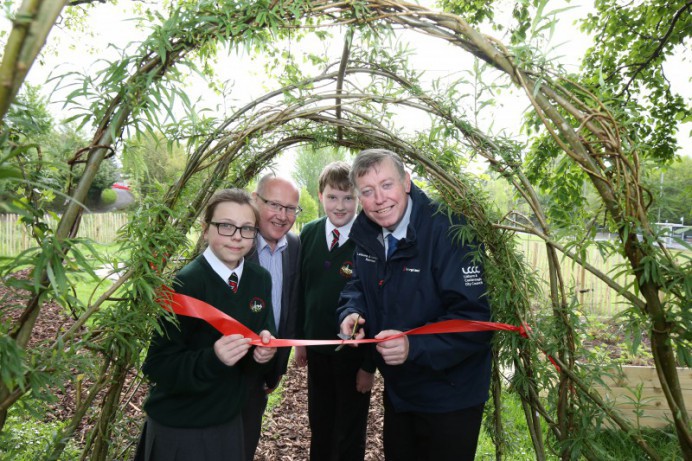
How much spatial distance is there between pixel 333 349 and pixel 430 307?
1.03 metres

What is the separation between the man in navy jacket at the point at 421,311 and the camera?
2.17 metres

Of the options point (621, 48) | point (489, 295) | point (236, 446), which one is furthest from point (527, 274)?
point (621, 48)

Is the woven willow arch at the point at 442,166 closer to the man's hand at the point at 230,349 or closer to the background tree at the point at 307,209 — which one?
the man's hand at the point at 230,349

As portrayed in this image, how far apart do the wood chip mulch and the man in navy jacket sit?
1.76m

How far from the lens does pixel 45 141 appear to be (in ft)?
5.53

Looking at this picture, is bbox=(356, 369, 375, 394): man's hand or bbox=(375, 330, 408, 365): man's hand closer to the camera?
bbox=(375, 330, 408, 365): man's hand

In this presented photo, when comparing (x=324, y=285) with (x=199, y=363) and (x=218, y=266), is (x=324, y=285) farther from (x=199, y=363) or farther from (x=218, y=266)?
(x=199, y=363)

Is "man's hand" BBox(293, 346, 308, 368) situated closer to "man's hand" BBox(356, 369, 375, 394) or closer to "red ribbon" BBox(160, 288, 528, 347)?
"man's hand" BBox(356, 369, 375, 394)

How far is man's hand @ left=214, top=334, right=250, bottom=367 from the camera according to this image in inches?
75.9

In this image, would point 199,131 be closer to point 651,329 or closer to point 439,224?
point 439,224

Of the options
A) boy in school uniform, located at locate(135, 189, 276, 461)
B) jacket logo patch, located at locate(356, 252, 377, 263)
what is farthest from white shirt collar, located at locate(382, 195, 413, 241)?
boy in school uniform, located at locate(135, 189, 276, 461)

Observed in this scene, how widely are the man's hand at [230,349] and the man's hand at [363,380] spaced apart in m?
1.31

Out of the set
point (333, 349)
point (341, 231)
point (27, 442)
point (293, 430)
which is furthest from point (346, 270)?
point (293, 430)

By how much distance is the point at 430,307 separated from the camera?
2.30 metres
